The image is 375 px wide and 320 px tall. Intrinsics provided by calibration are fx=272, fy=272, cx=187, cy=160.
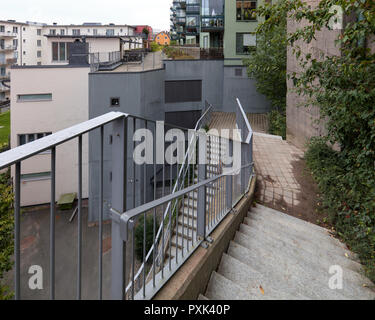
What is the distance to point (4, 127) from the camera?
27.6m

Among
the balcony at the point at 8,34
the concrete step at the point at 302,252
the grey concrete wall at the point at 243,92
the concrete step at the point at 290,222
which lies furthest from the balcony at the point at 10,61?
the concrete step at the point at 302,252

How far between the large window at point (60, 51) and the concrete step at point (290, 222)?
20789mm

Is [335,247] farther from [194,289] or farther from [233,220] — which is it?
[194,289]

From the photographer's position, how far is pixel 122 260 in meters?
1.49

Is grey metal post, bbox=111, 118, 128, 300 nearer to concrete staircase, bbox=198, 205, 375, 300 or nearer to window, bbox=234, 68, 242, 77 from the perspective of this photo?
concrete staircase, bbox=198, 205, 375, 300

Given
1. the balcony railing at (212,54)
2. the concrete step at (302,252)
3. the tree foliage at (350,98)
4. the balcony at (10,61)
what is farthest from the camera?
the balcony at (10,61)

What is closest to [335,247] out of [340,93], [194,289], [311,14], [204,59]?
[340,93]

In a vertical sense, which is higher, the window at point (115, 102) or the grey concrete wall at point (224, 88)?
the grey concrete wall at point (224, 88)

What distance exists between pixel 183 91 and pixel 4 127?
2066 cm

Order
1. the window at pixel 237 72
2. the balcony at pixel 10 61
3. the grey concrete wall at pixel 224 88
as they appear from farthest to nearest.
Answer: the balcony at pixel 10 61
the window at pixel 237 72
the grey concrete wall at pixel 224 88

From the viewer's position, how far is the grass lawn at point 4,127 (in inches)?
940

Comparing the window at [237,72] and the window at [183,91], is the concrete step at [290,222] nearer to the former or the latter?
the window at [183,91]

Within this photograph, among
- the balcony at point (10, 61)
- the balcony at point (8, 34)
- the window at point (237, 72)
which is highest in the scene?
the balcony at point (8, 34)

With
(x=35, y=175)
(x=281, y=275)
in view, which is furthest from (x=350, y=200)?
(x=35, y=175)
